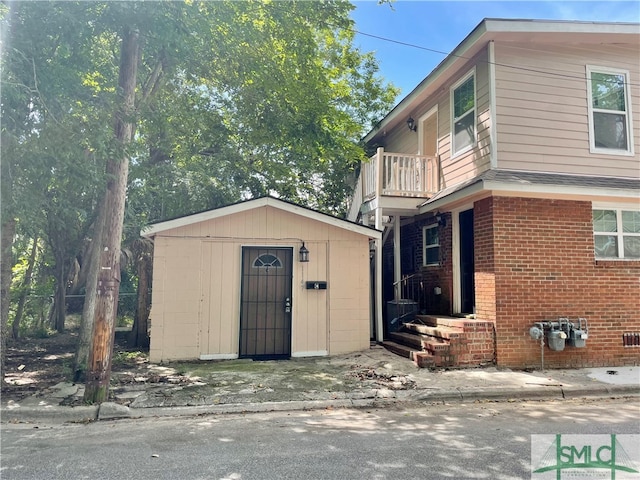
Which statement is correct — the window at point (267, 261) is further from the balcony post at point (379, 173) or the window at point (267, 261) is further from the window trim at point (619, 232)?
the window trim at point (619, 232)

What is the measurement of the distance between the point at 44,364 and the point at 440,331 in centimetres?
760

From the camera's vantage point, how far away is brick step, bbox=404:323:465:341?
7.30m

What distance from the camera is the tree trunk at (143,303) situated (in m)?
10.3

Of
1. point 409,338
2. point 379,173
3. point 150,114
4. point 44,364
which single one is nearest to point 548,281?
point 409,338

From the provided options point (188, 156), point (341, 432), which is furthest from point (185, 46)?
point (341, 432)

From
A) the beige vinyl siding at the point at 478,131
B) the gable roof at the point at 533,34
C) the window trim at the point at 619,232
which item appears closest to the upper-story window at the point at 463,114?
the beige vinyl siding at the point at 478,131

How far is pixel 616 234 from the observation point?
8156 mm

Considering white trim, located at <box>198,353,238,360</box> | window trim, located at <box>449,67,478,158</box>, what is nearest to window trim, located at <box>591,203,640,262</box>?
window trim, located at <box>449,67,478,158</box>

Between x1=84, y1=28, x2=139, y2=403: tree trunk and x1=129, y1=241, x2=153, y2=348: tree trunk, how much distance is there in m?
4.91

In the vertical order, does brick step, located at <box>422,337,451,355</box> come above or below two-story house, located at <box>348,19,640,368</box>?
below

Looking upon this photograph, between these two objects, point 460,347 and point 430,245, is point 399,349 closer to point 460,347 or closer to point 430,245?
point 460,347

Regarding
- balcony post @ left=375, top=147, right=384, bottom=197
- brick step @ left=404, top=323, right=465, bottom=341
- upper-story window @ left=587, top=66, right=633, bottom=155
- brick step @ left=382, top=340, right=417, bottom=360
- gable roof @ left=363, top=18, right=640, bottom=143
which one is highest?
gable roof @ left=363, top=18, right=640, bottom=143

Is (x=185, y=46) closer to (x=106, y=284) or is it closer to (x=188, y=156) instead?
(x=106, y=284)

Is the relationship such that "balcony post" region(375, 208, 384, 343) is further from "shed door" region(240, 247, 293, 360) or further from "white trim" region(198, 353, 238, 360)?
"white trim" region(198, 353, 238, 360)
